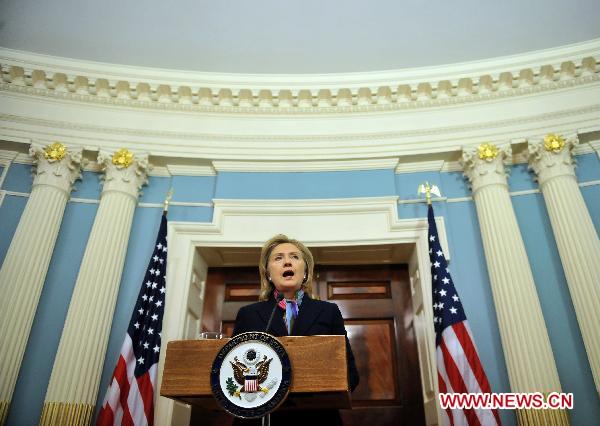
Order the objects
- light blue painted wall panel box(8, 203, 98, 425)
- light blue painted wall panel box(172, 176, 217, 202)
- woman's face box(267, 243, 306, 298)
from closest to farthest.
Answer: woman's face box(267, 243, 306, 298) → light blue painted wall panel box(8, 203, 98, 425) → light blue painted wall panel box(172, 176, 217, 202)

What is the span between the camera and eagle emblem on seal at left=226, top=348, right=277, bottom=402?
3.67 feet

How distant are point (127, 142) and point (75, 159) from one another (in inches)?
22.3

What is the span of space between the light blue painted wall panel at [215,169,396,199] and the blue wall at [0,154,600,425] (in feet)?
0.04

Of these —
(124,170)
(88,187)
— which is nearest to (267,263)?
(124,170)

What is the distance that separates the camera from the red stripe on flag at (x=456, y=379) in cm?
301

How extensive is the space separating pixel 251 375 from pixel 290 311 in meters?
0.59

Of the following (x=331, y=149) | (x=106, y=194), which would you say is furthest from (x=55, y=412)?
(x=331, y=149)

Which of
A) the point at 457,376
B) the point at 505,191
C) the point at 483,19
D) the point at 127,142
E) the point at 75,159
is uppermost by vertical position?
the point at 483,19

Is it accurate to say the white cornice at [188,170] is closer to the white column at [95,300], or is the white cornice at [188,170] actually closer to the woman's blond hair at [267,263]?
the white column at [95,300]

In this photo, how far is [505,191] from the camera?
13.4 feet

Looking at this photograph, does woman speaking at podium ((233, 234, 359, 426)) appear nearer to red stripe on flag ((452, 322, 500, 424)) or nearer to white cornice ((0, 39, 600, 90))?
red stripe on flag ((452, 322, 500, 424))

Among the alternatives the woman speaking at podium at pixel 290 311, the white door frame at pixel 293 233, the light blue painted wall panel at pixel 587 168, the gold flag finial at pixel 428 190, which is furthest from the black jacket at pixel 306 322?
the light blue painted wall panel at pixel 587 168

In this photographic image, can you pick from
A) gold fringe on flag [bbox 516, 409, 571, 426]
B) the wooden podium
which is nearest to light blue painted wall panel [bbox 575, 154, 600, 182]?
gold fringe on flag [bbox 516, 409, 571, 426]

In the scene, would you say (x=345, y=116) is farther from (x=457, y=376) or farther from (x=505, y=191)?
(x=457, y=376)
